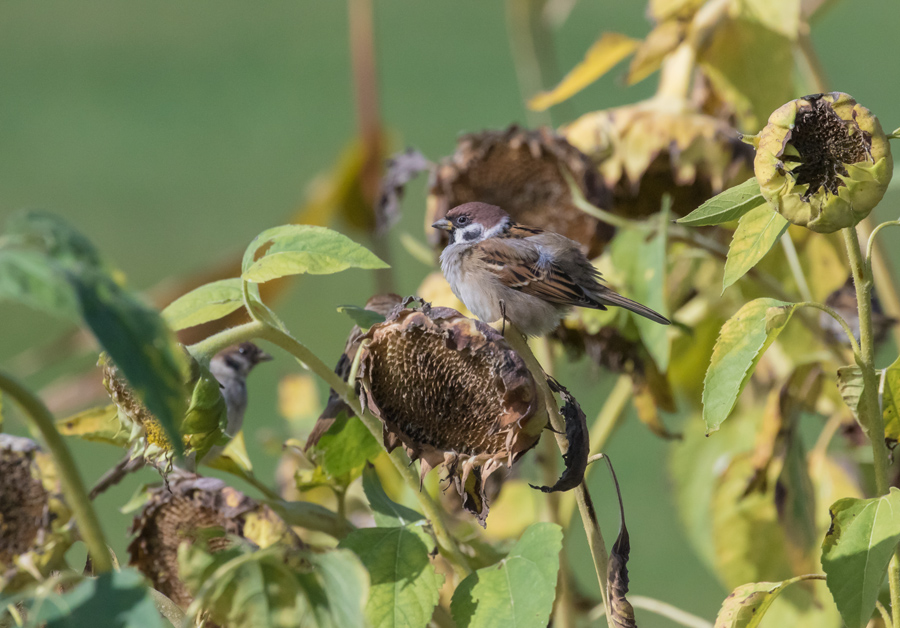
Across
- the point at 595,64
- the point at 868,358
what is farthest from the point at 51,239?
the point at 595,64

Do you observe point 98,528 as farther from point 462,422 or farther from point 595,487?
point 595,487

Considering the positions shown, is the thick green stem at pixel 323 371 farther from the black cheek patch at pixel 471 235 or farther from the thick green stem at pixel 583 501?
the black cheek patch at pixel 471 235

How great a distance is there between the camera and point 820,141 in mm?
298

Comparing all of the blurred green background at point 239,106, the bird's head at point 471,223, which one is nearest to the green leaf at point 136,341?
the bird's head at point 471,223

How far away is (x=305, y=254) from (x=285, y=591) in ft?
0.38

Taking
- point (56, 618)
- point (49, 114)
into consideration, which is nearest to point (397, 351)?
point (56, 618)

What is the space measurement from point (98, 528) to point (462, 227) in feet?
1.18

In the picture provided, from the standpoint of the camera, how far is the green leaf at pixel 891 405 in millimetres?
→ 349

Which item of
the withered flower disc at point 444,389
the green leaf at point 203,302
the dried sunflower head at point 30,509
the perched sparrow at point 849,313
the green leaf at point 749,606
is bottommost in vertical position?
the perched sparrow at point 849,313

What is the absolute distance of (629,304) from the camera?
495 mm

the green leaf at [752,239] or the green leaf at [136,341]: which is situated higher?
the green leaf at [136,341]

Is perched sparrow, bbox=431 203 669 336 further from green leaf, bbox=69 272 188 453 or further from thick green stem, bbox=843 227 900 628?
green leaf, bbox=69 272 188 453

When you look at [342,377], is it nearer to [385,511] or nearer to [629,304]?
[385,511]

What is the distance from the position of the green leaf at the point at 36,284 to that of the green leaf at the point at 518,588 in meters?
0.20
